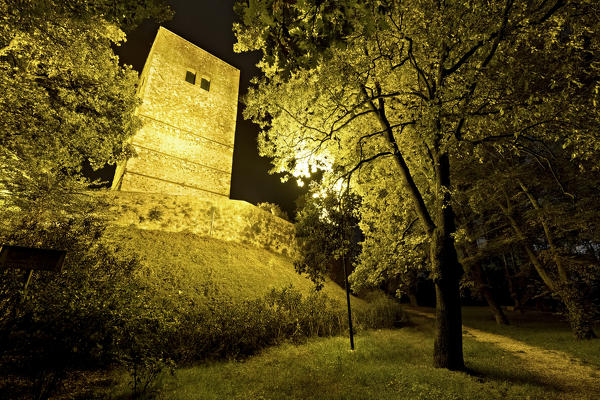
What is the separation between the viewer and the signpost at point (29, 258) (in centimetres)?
369

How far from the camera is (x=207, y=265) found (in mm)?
12312

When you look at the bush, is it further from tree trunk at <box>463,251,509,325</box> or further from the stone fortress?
tree trunk at <box>463,251,509,325</box>

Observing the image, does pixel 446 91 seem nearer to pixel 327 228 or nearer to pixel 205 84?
pixel 327 228

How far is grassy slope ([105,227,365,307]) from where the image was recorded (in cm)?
1059

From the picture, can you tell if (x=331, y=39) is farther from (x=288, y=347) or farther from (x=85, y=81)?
(x=85, y=81)

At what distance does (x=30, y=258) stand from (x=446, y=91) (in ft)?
26.5

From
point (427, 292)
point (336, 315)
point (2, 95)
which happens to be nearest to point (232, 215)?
point (336, 315)

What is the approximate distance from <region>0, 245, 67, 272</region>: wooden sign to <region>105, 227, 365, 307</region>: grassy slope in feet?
20.6

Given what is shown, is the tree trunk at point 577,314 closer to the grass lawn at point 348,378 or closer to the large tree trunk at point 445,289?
the grass lawn at point 348,378

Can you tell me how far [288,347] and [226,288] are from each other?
391 centimetres

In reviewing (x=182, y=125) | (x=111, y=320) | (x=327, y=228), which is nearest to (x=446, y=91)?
(x=327, y=228)

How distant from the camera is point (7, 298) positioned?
13.5ft

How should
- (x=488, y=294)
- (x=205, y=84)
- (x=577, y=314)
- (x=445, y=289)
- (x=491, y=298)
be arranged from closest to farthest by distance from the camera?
(x=445, y=289)
(x=577, y=314)
(x=488, y=294)
(x=491, y=298)
(x=205, y=84)

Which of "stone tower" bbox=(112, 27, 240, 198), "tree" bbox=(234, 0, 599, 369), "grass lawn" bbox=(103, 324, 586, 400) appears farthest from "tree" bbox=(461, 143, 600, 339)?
"stone tower" bbox=(112, 27, 240, 198)
